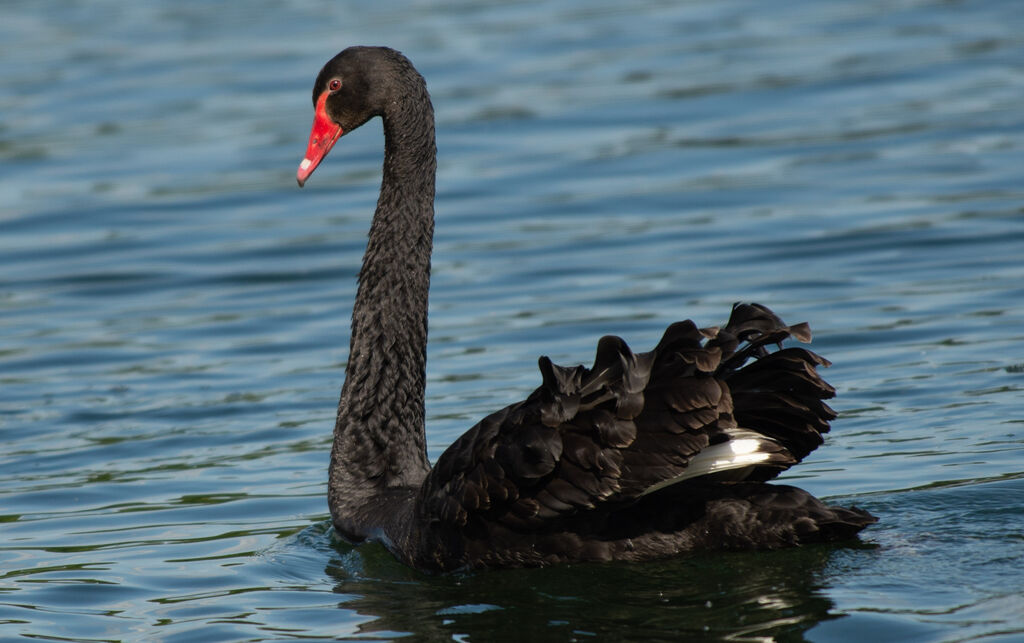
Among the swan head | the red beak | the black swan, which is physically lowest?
the black swan

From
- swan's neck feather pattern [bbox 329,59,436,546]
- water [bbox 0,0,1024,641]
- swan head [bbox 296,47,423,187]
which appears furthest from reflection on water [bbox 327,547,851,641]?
swan head [bbox 296,47,423,187]

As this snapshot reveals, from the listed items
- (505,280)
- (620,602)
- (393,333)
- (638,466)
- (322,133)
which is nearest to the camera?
(638,466)

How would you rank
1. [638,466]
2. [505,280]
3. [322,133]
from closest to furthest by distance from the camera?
[638,466] < [322,133] < [505,280]

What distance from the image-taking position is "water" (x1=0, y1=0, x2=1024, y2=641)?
602 cm

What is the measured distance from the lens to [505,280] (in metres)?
11.9

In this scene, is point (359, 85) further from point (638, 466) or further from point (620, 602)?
point (620, 602)

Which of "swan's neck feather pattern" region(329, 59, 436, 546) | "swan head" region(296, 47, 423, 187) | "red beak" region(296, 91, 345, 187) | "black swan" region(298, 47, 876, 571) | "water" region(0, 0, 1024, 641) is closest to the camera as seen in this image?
"black swan" region(298, 47, 876, 571)

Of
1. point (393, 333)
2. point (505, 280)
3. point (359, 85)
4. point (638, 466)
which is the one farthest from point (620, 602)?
point (505, 280)

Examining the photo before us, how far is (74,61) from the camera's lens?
21125 millimetres

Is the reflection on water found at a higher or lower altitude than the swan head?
lower

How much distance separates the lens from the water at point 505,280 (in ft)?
19.7

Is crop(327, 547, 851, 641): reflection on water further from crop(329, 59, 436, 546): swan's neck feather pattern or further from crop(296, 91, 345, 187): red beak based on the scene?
crop(296, 91, 345, 187): red beak

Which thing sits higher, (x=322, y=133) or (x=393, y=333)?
(x=322, y=133)

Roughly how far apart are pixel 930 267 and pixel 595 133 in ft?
18.3
